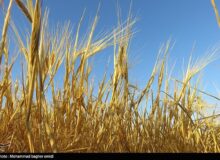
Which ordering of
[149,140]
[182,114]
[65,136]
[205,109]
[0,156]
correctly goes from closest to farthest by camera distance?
[0,156]
[65,136]
[149,140]
[182,114]
[205,109]

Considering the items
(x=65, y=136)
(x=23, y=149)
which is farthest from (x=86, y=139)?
(x=23, y=149)

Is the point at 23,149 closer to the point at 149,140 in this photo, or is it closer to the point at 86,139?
the point at 86,139

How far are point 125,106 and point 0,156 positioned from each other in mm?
656

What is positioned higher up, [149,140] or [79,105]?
[79,105]

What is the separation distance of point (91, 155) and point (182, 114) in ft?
2.25

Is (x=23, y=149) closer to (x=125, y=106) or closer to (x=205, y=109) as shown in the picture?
(x=125, y=106)

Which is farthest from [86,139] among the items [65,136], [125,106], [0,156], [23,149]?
[0,156]

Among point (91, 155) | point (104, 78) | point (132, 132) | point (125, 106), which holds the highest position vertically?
point (104, 78)

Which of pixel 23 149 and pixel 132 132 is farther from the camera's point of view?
pixel 132 132

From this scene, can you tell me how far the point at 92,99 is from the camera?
1675 millimetres

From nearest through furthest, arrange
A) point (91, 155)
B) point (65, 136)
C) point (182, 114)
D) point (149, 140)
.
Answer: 1. point (91, 155)
2. point (65, 136)
3. point (149, 140)
4. point (182, 114)

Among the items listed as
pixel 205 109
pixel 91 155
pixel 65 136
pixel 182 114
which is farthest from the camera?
pixel 205 109

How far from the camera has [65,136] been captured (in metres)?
1.33

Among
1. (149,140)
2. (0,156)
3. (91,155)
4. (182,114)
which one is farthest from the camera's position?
(182,114)
